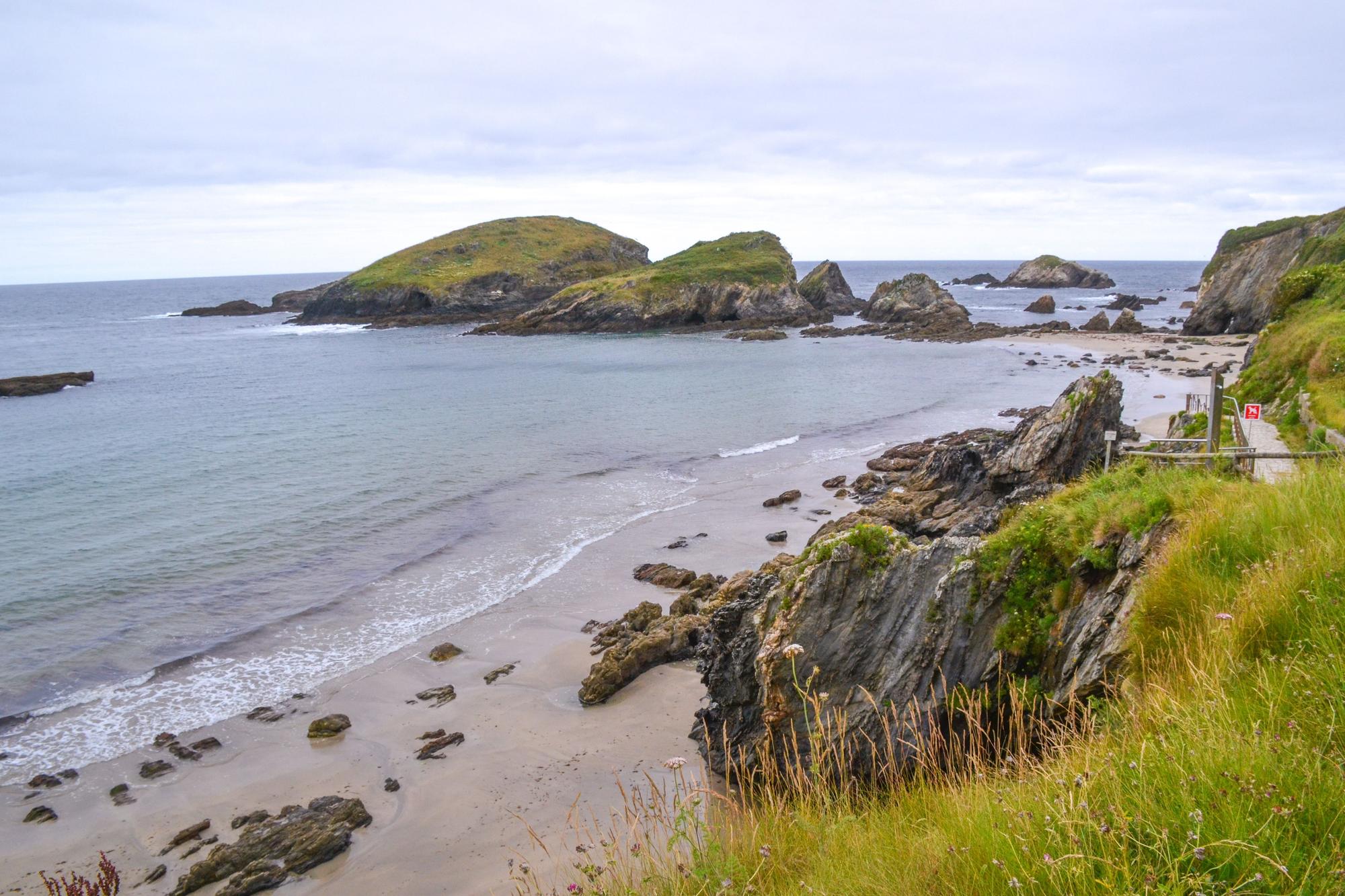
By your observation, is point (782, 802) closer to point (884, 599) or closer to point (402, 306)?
point (884, 599)

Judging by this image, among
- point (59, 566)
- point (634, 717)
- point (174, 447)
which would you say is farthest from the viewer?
point (174, 447)

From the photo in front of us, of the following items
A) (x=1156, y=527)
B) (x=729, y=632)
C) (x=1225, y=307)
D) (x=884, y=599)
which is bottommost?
(x=729, y=632)

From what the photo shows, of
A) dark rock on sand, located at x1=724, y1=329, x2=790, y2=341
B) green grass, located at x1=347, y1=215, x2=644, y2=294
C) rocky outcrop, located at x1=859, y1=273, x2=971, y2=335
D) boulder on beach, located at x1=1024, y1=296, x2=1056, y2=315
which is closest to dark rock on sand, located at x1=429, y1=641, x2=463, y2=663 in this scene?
dark rock on sand, located at x1=724, y1=329, x2=790, y2=341

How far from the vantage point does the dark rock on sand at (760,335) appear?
85.6 m

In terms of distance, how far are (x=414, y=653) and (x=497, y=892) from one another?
27.9 feet

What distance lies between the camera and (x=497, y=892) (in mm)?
10438

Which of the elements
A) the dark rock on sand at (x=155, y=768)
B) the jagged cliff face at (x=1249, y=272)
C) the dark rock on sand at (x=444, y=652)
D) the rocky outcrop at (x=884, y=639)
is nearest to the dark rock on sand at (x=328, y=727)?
the dark rock on sand at (x=155, y=768)

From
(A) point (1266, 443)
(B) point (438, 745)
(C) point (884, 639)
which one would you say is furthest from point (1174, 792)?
(A) point (1266, 443)

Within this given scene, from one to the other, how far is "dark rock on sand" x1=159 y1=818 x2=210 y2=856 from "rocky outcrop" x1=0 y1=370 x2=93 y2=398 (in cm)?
5923

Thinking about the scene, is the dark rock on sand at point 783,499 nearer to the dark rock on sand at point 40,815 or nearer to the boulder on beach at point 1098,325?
the dark rock on sand at point 40,815

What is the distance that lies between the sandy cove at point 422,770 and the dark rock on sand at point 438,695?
0.58 feet

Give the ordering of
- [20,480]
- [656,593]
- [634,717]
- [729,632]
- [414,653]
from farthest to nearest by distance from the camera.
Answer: [20,480] → [656,593] → [414,653] → [634,717] → [729,632]

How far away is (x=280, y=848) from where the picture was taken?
11508mm

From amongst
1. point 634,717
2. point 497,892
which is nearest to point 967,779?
point 497,892
